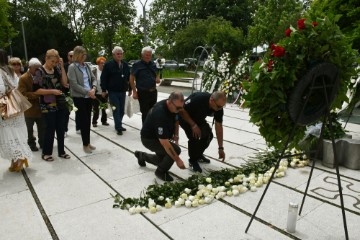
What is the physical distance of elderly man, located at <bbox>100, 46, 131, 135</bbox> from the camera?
6.34 m

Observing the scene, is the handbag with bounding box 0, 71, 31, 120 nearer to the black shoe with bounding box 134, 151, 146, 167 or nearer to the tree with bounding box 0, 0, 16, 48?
the black shoe with bounding box 134, 151, 146, 167

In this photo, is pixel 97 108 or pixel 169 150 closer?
pixel 169 150

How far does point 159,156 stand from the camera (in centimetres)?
444

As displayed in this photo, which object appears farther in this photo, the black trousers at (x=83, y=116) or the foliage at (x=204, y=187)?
the black trousers at (x=83, y=116)

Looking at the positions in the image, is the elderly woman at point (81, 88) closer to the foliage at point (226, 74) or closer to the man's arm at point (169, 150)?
the man's arm at point (169, 150)

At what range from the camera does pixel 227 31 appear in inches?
554

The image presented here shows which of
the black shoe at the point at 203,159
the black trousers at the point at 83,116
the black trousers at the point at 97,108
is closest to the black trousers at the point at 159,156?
the black shoe at the point at 203,159

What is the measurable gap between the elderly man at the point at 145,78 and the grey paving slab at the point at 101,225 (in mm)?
3139

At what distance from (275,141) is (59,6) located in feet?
139

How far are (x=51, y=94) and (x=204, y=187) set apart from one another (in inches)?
106

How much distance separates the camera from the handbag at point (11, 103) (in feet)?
13.7

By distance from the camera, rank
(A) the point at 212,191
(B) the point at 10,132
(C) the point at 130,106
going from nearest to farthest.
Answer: (A) the point at 212,191 → (B) the point at 10,132 → (C) the point at 130,106

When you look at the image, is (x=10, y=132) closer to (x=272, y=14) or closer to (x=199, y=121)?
(x=199, y=121)

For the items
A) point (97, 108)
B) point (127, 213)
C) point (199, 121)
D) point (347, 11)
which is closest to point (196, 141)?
point (199, 121)
